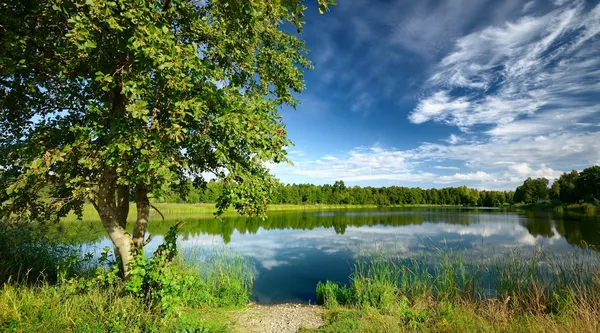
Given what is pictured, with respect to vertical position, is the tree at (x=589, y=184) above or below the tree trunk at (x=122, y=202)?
above

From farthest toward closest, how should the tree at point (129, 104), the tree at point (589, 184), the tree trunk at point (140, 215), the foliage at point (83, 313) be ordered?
1. the tree at point (589, 184)
2. the tree trunk at point (140, 215)
3. the foliage at point (83, 313)
4. the tree at point (129, 104)

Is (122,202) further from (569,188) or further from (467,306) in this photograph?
(569,188)

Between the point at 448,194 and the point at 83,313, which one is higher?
the point at 448,194

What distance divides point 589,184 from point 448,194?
3738 inches

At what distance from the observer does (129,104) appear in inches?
193

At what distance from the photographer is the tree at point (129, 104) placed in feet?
14.9

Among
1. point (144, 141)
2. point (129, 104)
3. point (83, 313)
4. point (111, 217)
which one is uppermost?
point (129, 104)

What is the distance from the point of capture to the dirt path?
7.78 m

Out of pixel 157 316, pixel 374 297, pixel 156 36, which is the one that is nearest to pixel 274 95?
pixel 156 36

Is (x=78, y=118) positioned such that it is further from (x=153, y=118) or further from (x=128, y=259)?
(x=128, y=259)

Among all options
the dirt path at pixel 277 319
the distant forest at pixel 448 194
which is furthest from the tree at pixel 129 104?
the distant forest at pixel 448 194

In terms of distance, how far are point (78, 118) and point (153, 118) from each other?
2.65 metres

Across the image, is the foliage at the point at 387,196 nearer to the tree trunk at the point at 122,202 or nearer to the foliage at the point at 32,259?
the foliage at the point at 32,259

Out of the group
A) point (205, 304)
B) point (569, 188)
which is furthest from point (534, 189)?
point (205, 304)
